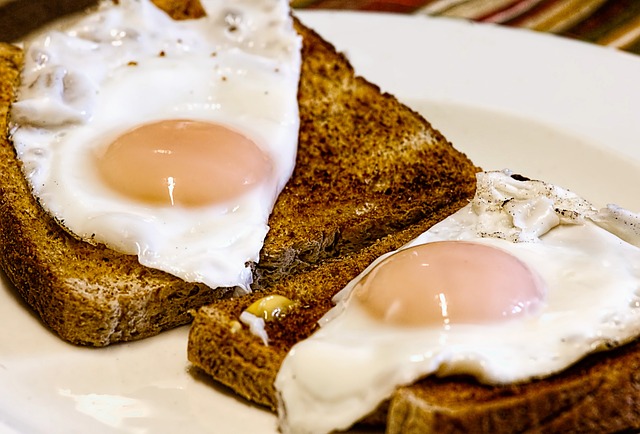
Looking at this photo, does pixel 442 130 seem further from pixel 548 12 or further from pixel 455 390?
pixel 455 390

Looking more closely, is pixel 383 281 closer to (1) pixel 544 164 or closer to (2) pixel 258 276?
(2) pixel 258 276

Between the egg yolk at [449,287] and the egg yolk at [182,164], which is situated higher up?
the egg yolk at [449,287]

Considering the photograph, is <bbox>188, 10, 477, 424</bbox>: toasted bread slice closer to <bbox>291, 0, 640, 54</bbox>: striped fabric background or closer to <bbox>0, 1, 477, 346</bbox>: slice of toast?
<bbox>0, 1, 477, 346</bbox>: slice of toast

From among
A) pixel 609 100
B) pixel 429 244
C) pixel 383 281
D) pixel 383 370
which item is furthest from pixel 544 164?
pixel 383 370

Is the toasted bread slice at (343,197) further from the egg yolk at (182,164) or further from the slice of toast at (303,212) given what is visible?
the egg yolk at (182,164)

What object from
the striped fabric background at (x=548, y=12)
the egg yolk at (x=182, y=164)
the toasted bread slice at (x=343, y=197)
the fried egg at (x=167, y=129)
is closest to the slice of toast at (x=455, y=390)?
Answer: the toasted bread slice at (x=343, y=197)

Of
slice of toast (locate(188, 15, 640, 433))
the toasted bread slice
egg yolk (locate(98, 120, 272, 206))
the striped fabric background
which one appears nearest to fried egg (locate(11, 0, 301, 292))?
egg yolk (locate(98, 120, 272, 206))
